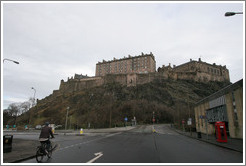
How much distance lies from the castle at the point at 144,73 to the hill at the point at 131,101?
4.22 metres

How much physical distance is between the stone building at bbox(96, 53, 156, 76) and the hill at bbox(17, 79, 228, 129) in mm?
16449

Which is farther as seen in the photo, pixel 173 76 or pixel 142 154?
pixel 173 76

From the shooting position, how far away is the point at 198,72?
10894 cm

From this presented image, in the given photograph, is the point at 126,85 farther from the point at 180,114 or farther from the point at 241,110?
the point at 241,110

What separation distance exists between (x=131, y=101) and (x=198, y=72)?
59.2 meters

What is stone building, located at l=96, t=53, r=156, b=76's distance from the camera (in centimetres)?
11256

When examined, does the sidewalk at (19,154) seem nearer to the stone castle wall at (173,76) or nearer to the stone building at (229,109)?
the stone building at (229,109)

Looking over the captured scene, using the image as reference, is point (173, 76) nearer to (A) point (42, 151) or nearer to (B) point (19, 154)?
A: (B) point (19, 154)

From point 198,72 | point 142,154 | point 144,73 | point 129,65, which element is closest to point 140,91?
point 144,73

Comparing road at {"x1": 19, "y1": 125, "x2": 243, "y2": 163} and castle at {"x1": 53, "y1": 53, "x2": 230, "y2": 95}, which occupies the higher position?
castle at {"x1": 53, "y1": 53, "x2": 230, "y2": 95}

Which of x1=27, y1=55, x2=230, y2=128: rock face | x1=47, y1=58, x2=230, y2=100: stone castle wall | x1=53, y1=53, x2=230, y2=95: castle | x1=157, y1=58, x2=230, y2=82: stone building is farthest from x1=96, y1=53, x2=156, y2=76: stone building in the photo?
x1=157, y1=58, x2=230, y2=82: stone building

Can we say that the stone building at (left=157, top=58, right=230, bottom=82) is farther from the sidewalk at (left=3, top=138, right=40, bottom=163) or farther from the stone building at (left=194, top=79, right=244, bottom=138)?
the sidewalk at (left=3, top=138, right=40, bottom=163)

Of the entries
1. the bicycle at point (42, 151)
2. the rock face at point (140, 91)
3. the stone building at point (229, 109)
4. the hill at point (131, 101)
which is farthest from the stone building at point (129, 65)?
the bicycle at point (42, 151)

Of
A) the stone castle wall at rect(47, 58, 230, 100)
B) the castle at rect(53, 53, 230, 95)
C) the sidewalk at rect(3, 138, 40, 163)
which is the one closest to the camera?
the sidewalk at rect(3, 138, 40, 163)
